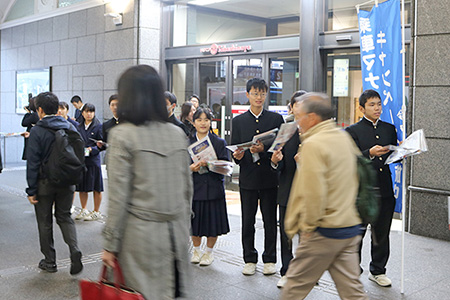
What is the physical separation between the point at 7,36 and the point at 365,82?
14677mm

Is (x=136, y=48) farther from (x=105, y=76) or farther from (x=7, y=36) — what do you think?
(x=7, y=36)

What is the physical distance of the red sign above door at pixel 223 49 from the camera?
10.9 meters

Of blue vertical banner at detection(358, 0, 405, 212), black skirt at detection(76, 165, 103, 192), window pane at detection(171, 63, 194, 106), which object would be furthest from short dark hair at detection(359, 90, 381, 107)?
window pane at detection(171, 63, 194, 106)

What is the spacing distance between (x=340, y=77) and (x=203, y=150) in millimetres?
4351

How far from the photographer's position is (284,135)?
15.8 ft

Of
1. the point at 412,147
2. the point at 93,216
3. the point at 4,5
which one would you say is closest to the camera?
the point at 412,147

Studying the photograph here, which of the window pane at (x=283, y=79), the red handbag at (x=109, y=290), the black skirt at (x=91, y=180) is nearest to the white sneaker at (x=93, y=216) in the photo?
the black skirt at (x=91, y=180)

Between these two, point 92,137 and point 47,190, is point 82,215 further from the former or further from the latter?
point 47,190

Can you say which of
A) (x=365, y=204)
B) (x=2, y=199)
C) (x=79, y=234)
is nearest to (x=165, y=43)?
(x=2, y=199)

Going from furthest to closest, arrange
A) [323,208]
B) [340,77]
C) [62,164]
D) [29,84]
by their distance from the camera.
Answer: [29,84] → [340,77] → [62,164] → [323,208]

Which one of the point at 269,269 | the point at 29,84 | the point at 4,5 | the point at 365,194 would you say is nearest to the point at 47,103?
the point at 269,269

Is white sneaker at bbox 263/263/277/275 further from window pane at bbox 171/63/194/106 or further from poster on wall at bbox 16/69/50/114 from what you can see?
poster on wall at bbox 16/69/50/114

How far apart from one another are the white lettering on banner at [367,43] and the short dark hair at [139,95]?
4064 millimetres

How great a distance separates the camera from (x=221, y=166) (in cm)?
568
